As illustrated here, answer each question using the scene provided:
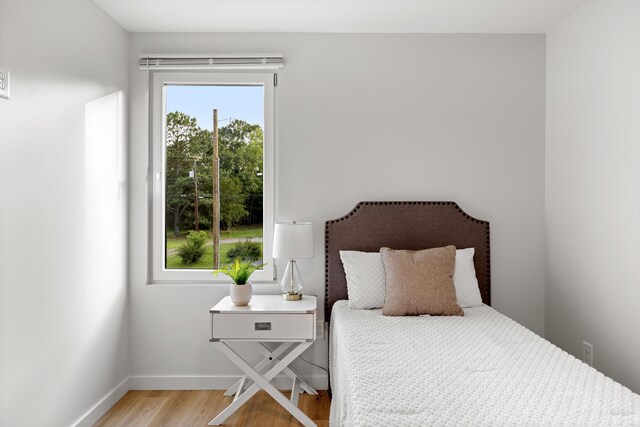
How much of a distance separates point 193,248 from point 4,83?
178 centimetres

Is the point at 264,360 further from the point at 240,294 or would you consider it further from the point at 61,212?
the point at 61,212

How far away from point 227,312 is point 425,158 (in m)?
1.70

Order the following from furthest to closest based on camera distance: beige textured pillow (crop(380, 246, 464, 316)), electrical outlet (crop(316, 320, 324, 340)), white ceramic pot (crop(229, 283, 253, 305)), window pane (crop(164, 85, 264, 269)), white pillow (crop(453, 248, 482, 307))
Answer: window pane (crop(164, 85, 264, 269)) → electrical outlet (crop(316, 320, 324, 340)) → white pillow (crop(453, 248, 482, 307)) → white ceramic pot (crop(229, 283, 253, 305)) → beige textured pillow (crop(380, 246, 464, 316))

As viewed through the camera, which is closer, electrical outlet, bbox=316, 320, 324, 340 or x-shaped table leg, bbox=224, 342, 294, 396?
x-shaped table leg, bbox=224, 342, 294, 396

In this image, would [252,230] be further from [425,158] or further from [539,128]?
[539,128]

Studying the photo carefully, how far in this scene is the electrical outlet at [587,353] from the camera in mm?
3020

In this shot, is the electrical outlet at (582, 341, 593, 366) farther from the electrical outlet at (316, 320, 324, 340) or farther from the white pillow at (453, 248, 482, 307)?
the electrical outlet at (316, 320, 324, 340)

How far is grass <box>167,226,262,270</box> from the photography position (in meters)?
3.63

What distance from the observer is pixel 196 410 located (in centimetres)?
317

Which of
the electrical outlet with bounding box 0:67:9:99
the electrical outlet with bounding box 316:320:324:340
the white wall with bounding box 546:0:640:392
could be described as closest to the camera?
the electrical outlet with bounding box 0:67:9:99

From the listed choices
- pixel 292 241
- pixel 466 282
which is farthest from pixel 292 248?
pixel 466 282

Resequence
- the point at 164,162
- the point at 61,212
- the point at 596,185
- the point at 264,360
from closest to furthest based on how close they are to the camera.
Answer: the point at 61,212
the point at 596,185
the point at 264,360
the point at 164,162

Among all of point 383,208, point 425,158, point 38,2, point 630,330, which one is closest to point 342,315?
point 383,208

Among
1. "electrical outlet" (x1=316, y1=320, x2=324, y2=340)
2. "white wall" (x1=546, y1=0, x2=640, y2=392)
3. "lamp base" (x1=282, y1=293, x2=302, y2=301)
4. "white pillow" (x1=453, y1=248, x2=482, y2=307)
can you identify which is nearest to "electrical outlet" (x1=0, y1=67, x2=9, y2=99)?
"lamp base" (x1=282, y1=293, x2=302, y2=301)
